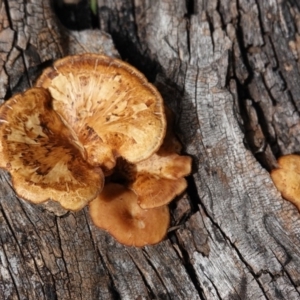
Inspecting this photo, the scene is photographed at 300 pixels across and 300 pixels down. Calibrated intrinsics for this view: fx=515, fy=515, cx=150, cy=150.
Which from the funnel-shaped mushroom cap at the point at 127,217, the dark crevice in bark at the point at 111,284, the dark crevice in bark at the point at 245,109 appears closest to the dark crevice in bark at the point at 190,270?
the funnel-shaped mushroom cap at the point at 127,217

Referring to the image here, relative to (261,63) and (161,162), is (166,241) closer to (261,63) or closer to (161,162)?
(161,162)

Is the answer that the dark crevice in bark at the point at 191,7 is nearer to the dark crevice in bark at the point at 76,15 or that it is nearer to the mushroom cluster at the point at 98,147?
the dark crevice in bark at the point at 76,15

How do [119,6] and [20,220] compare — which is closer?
[20,220]

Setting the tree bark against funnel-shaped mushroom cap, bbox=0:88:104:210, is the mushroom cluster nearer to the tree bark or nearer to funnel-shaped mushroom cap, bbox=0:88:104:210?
funnel-shaped mushroom cap, bbox=0:88:104:210

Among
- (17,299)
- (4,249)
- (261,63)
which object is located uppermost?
(261,63)

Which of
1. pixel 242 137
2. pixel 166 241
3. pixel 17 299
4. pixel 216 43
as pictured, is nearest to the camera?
pixel 17 299

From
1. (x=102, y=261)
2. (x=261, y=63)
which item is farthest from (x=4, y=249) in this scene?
(x=261, y=63)
